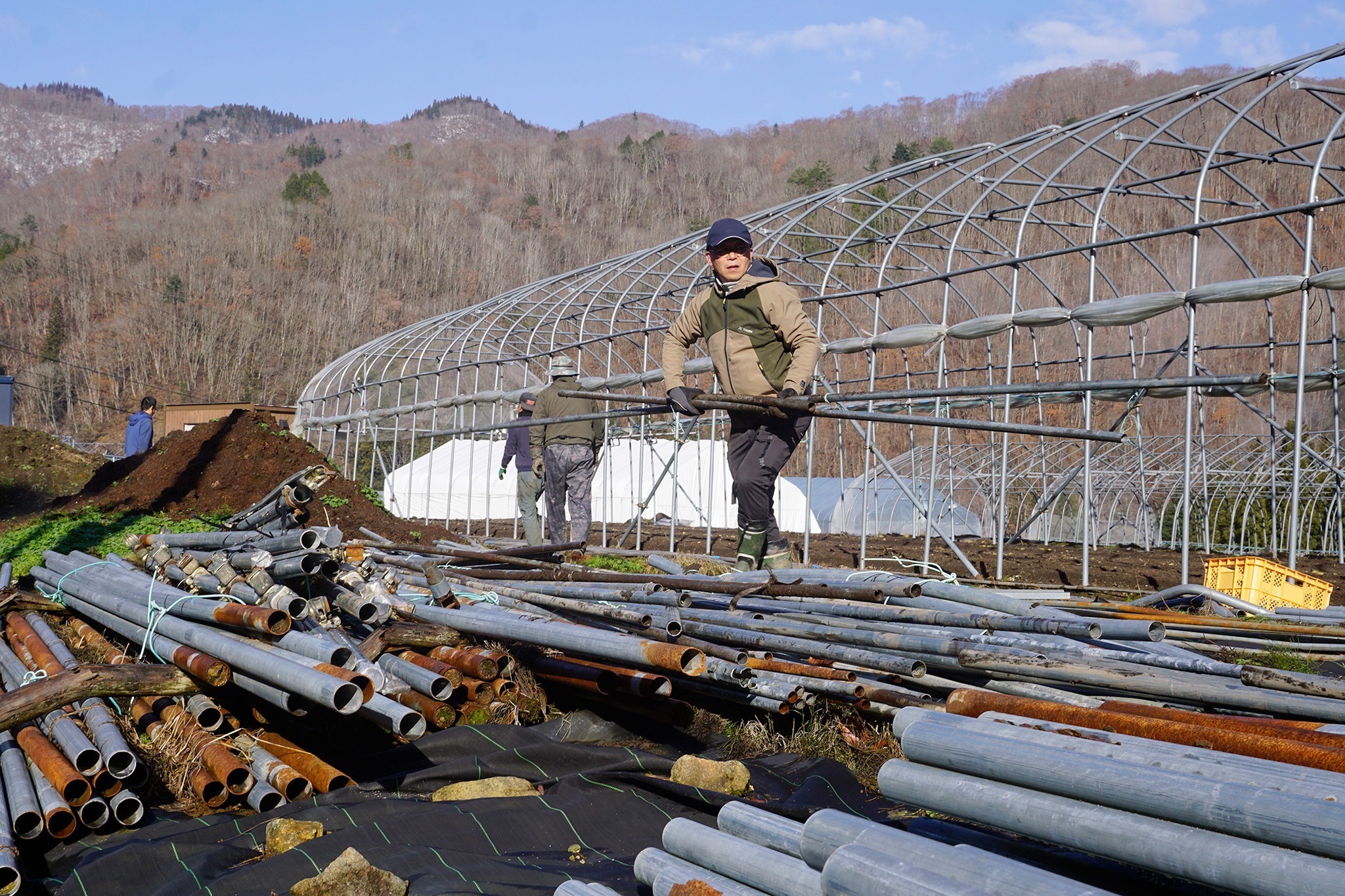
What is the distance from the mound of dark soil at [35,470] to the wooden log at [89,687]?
1632 cm

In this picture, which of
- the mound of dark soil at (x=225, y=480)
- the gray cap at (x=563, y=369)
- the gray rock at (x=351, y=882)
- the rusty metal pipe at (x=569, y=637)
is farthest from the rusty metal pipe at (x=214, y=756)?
the mound of dark soil at (x=225, y=480)

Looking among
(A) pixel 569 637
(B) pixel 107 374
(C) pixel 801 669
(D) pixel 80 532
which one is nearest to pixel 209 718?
(A) pixel 569 637

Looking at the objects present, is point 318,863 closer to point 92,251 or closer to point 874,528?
point 874,528

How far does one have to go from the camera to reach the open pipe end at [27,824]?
3.42 meters

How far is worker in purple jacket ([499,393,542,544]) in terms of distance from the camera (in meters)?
12.9

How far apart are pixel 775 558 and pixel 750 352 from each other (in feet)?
5.01

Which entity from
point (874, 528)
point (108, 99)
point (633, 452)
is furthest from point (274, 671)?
point (108, 99)

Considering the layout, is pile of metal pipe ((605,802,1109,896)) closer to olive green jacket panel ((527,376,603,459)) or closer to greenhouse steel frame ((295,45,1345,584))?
greenhouse steel frame ((295,45,1345,584))

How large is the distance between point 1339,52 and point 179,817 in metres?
12.0

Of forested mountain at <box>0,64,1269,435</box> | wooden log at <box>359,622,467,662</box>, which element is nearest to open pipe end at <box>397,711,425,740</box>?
wooden log at <box>359,622,467,662</box>

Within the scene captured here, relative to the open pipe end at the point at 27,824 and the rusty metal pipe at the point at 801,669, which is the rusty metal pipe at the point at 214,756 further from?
the rusty metal pipe at the point at 801,669

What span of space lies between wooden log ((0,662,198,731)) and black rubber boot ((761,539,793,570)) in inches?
155

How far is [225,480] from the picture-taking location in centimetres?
1331

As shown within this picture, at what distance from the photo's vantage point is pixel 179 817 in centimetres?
378
